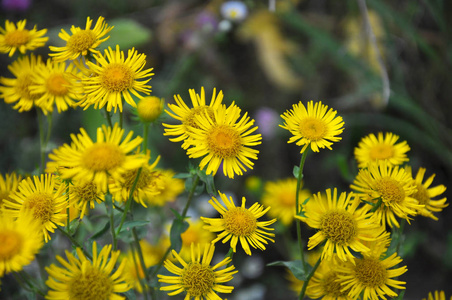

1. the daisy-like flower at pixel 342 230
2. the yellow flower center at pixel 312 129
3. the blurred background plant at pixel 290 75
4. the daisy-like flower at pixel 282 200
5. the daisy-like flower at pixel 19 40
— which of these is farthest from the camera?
the blurred background plant at pixel 290 75

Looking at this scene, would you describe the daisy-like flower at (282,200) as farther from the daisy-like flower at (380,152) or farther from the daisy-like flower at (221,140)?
the daisy-like flower at (221,140)

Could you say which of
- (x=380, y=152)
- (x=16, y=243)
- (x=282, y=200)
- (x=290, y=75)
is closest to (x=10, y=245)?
(x=16, y=243)

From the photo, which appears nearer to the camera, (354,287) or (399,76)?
(354,287)

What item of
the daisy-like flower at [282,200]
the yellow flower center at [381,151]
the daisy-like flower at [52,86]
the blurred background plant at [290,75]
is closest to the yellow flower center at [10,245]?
the daisy-like flower at [52,86]

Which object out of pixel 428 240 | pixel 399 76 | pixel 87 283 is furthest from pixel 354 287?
pixel 399 76

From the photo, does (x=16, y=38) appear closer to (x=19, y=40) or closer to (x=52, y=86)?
(x=19, y=40)

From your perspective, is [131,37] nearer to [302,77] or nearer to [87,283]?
[302,77]

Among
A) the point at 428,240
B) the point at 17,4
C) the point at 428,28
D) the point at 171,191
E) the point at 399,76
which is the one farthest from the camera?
the point at 428,28
